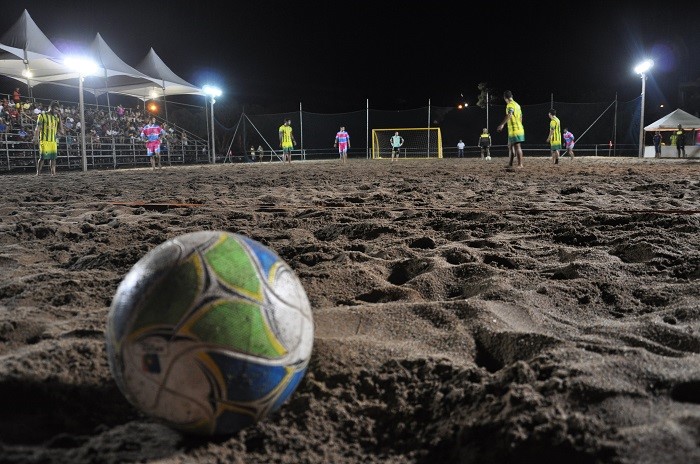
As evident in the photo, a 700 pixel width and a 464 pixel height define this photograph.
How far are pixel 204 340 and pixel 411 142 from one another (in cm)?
2992

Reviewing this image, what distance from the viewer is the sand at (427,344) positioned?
1.71 meters

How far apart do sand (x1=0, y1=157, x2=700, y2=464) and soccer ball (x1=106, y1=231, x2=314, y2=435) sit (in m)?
0.17

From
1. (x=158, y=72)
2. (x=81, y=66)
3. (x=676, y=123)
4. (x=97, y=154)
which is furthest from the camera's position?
(x=676, y=123)

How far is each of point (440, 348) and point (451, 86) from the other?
5204cm

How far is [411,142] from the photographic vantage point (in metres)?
30.8

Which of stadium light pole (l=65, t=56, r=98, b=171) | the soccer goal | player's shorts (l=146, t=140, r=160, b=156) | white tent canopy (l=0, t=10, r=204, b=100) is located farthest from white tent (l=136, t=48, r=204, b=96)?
the soccer goal

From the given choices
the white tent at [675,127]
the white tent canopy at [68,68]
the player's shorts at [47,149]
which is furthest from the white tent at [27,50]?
the white tent at [675,127]

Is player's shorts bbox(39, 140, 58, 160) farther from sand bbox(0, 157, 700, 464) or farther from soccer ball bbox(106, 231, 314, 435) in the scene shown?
soccer ball bbox(106, 231, 314, 435)

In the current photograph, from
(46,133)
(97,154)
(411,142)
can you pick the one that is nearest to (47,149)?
(46,133)

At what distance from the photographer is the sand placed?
171 cm

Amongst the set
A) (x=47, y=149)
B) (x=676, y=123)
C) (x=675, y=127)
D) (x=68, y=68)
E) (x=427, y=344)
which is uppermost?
(x=68, y=68)

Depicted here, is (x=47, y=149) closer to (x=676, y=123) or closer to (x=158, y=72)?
(x=158, y=72)

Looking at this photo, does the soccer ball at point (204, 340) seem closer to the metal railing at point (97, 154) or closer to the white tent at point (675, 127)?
the metal railing at point (97, 154)

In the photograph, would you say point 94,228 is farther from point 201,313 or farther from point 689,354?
point 689,354
